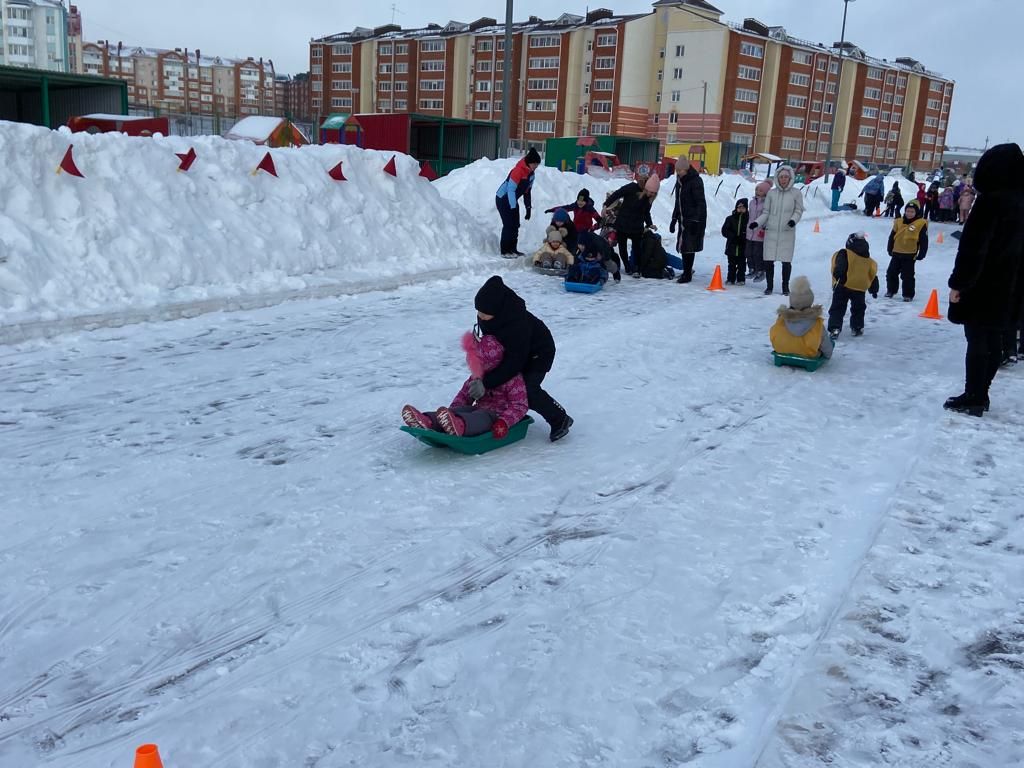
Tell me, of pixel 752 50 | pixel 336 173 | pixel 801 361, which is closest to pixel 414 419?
pixel 801 361

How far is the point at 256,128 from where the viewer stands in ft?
70.3

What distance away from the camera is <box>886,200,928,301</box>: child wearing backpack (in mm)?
11156

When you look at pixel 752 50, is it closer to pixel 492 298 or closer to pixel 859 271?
pixel 859 271

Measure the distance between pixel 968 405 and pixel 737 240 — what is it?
668cm

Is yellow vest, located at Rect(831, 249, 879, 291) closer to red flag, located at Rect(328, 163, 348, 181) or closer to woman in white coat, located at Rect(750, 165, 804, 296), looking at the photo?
woman in white coat, located at Rect(750, 165, 804, 296)

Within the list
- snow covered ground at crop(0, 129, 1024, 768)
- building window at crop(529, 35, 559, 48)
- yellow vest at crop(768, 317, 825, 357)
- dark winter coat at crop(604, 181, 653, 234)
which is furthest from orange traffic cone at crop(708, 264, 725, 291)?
building window at crop(529, 35, 559, 48)

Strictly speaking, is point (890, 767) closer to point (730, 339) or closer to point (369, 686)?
point (369, 686)

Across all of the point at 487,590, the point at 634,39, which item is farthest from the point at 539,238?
the point at 634,39

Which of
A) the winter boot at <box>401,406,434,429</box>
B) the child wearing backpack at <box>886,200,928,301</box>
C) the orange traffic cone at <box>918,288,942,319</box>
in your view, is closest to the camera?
the winter boot at <box>401,406,434,429</box>

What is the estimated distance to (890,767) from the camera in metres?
2.65

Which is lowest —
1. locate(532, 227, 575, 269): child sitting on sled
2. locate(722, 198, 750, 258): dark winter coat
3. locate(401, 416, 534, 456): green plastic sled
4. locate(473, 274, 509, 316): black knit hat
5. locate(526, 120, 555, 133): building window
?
locate(401, 416, 534, 456): green plastic sled

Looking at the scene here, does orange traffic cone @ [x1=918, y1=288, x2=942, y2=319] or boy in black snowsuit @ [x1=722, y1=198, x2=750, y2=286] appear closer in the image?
orange traffic cone @ [x1=918, y1=288, x2=942, y2=319]

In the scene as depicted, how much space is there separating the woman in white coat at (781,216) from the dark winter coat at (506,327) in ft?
24.5

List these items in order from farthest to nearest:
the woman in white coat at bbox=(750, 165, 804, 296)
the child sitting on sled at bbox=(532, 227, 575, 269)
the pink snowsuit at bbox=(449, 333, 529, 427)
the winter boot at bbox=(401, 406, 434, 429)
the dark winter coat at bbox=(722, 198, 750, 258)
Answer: the child sitting on sled at bbox=(532, 227, 575, 269), the dark winter coat at bbox=(722, 198, 750, 258), the woman in white coat at bbox=(750, 165, 804, 296), the pink snowsuit at bbox=(449, 333, 529, 427), the winter boot at bbox=(401, 406, 434, 429)
